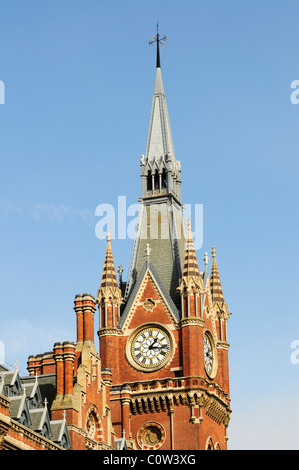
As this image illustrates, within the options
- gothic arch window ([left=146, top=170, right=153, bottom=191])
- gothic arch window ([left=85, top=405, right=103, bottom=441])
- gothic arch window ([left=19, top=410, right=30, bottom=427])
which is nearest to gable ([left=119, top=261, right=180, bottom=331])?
gothic arch window ([left=146, top=170, right=153, bottom=191])

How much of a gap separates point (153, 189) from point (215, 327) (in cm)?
1184

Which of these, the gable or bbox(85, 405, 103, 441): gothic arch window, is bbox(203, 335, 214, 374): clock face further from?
bbox(85, 405, 103, 441): gothic arch window

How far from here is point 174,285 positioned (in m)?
98.7

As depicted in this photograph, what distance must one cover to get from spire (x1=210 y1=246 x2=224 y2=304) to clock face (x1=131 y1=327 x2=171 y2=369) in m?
7.55

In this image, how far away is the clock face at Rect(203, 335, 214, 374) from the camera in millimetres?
97731

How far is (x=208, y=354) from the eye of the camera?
98.6 m

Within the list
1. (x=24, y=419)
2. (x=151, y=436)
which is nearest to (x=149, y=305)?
(x=151, y=436)

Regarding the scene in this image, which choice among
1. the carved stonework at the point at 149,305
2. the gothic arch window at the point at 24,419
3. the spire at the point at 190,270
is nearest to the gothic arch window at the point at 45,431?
the gothic arch window at the point at 24,419

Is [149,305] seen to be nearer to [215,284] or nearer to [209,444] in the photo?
[215,284]

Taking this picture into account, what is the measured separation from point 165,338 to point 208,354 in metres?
4.12

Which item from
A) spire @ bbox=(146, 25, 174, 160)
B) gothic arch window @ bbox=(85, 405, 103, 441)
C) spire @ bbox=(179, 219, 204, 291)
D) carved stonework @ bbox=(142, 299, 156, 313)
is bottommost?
gothic arch window @ bbox=(85, 405, 103, 441)

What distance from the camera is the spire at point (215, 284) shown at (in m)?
103
